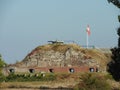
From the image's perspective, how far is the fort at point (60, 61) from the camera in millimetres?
89000

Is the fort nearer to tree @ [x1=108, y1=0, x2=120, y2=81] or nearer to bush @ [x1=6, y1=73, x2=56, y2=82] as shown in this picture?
bush @ [x1=6, y1=73, x2=56, y2=82]

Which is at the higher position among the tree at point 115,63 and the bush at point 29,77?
the tree at point 115,63

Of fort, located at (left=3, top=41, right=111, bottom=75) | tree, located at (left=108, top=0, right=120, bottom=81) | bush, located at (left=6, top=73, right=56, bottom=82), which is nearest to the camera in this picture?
tree, located at (left=108, top=0, right=120, bottom=81)

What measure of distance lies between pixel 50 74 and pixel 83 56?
7284mm

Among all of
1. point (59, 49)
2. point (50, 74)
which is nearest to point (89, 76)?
point (50, 74)

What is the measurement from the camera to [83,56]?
293 ft

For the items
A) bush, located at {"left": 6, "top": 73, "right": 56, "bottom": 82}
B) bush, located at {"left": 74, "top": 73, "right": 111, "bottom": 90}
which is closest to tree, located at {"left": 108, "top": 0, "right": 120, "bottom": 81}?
bush, located at {"left": 74, "top": 73, "right": 111, "bottom": 90}

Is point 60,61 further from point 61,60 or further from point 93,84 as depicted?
point 93,84

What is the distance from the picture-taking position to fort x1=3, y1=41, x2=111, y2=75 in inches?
3504

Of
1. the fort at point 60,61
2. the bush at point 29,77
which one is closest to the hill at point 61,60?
the fort at point 60,61

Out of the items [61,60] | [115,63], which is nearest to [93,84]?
[115,63]

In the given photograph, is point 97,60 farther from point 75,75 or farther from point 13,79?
point 13,79

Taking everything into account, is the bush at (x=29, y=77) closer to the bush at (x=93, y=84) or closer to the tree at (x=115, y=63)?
the tree at (x=115, y=63)

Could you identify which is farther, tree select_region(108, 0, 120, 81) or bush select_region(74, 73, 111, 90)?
tree select_region(108, 0, 120, 81)
